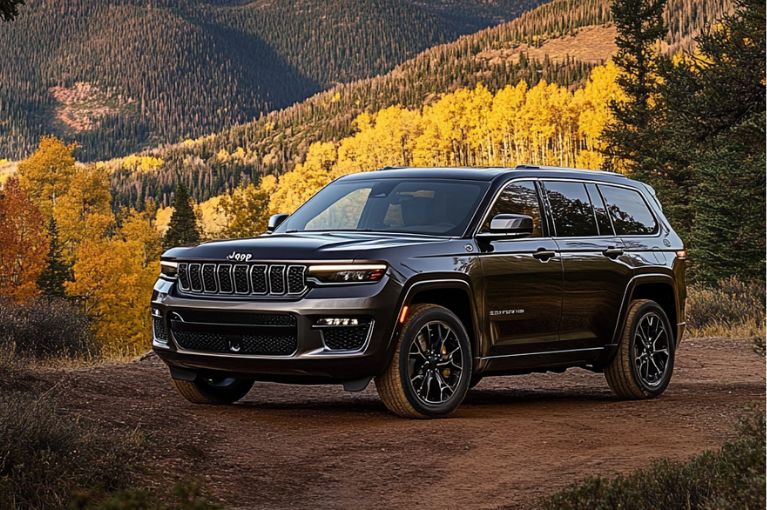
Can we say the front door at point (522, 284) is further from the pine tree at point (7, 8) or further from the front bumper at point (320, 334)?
the pine tree at point (7, 8)

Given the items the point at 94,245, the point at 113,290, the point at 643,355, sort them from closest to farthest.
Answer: the point at 643,355 < the point at 94,245 < the point at 113,290

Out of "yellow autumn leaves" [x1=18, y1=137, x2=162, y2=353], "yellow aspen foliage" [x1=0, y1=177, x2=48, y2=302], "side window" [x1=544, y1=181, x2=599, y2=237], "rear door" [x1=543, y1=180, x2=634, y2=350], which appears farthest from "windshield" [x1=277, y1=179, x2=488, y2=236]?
"yellow autumn leaves" [x1=18, y1=137, x2=162, y2=353]

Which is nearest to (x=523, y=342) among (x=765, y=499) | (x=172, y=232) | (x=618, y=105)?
(x=765, y=499)

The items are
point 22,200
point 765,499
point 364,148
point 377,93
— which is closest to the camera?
point 765,499

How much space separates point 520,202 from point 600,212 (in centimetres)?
117

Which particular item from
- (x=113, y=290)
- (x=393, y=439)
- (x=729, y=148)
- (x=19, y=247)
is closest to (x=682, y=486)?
(x=393, y=439)

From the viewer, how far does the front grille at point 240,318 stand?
7.36 metres

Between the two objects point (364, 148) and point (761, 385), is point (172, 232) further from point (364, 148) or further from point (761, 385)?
point (761, 385)

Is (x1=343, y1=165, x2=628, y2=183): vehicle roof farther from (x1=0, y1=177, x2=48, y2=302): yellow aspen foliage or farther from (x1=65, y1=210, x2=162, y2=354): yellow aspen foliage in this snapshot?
(x1=65, y1=210, x2=162, y2=354): yellow aspen foliage

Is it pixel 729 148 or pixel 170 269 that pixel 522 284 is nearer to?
pixel 170 269

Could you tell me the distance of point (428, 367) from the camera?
7.73 m

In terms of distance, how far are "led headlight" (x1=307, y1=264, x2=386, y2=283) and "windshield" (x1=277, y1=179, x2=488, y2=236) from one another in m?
1.03

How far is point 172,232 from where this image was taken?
7044 centimetres

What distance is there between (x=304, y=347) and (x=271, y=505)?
6.26 feet
